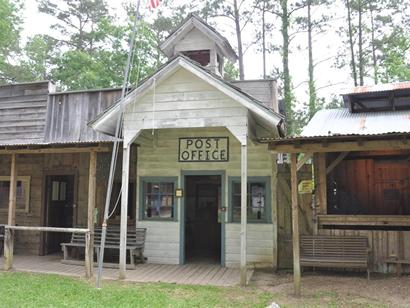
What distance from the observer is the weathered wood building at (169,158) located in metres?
7.55

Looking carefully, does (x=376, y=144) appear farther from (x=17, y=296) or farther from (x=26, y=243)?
(x=26, y=243)

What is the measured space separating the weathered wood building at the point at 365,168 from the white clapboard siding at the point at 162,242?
2955 millimetres

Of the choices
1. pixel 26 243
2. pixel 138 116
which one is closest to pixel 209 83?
pixel 138 116

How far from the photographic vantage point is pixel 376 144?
633 cm

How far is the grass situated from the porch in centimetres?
45

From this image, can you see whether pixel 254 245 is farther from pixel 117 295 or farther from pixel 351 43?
pixel 351 43

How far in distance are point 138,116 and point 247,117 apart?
2242 millimetres

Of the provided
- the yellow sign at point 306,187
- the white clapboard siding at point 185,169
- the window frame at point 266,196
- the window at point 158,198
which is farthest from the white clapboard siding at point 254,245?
the window at point 158,198

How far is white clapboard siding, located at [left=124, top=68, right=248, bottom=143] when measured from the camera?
7340mm

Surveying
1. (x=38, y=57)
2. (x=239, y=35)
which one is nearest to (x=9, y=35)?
(x=38, y=57)

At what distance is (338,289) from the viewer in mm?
6492

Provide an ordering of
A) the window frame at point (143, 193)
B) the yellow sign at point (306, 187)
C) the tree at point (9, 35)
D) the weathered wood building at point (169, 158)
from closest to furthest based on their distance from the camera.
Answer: the weathered wood building at point (169, 158)
the yellow sign at point (306, 187)
the window frame at point (143, 193)
the tree at point (9, 35)

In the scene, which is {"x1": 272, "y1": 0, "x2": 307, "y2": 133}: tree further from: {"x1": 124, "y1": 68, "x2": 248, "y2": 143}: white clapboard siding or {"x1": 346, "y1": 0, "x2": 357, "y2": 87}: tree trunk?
{"x1": 124, "y1": 68, "x2": 248, "y2": 143}: white clapboard siding

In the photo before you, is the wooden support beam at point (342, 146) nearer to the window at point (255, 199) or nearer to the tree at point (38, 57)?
the window at point (255, 199)
